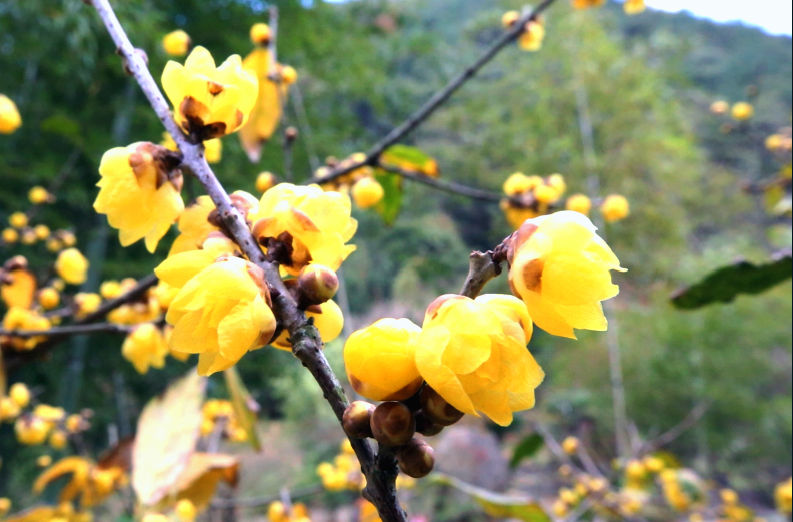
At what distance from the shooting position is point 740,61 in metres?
8.91

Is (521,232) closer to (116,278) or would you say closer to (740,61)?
(116,278)

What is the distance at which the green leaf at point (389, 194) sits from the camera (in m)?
0.87

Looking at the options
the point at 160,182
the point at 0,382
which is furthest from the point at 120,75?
the point at 160,182

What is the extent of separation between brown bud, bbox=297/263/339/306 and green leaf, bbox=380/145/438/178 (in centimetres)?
60

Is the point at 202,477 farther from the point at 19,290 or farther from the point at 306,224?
the point at 306,224

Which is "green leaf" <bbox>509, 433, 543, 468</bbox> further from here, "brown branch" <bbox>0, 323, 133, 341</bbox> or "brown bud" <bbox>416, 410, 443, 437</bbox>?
"brown bud" <bbox>416, 410, 443, 437</bbox>

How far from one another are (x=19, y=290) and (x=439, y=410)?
0.84m

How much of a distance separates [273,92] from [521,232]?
726mm

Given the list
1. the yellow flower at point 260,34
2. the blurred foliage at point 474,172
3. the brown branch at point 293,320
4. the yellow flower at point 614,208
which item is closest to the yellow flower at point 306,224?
the brown branch at point 293,320

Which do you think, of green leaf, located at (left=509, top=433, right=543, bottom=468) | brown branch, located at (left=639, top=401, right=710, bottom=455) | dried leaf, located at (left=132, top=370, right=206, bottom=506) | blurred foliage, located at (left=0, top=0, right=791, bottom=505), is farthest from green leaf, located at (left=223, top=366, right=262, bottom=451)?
brown branch, located at (left=639, top=401, right=710, bottom=455)

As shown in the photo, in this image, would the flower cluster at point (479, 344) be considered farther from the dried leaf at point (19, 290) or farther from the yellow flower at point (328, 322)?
the dried leaf at point (19, 290)

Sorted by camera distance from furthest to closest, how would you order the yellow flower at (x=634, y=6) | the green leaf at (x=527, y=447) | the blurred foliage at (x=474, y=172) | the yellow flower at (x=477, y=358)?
the blurred foliage at (x=474, y=172) → the green leaf at (x=527, y=447) → the yellow flower at (x=634, y=6) → the yellow flower at (x=477, y=358)

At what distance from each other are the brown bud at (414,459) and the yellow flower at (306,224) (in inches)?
3.1

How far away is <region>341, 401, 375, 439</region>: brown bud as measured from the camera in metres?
0.18
